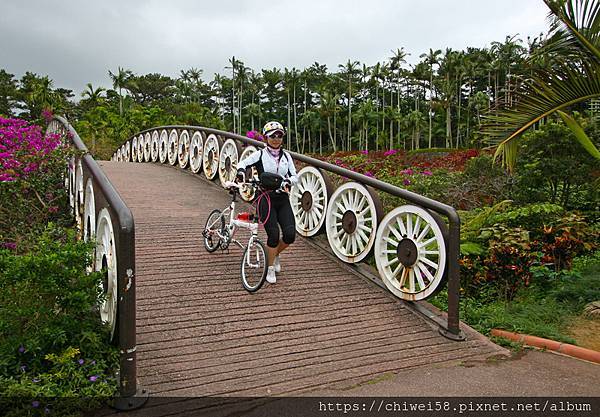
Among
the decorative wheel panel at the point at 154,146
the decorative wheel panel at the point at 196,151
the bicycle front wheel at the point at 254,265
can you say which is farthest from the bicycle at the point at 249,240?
the decorative wheel panel at the point at 154,146

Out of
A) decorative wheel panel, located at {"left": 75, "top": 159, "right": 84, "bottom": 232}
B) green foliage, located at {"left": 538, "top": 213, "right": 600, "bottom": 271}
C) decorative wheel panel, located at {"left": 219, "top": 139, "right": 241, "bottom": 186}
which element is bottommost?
green foliage, located at {"left": 538, "top": 213, "right": 600, "bottom": 271}

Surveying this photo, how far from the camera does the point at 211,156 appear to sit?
10.6 metres

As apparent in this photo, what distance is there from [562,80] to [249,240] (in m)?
3.82

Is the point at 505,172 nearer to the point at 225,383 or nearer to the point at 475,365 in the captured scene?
the point at 475,365

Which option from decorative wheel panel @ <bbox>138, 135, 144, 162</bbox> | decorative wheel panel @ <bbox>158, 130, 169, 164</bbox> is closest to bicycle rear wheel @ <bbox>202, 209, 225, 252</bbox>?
decorative wheel panel @ <bbox>158, 130, 169, 164</bbox>

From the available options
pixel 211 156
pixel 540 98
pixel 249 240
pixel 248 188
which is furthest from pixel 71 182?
pixel 540 98

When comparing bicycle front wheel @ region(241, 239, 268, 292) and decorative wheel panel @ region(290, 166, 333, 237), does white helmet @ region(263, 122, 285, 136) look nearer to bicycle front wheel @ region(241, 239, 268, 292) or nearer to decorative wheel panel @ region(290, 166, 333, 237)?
bicycle front wheel @ region(241, 239, 268, 292)

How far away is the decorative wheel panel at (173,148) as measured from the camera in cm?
1243

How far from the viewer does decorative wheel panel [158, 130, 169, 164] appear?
512 inches

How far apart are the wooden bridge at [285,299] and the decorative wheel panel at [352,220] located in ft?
0.05

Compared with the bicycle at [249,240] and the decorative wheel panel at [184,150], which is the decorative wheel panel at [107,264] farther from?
the decorative wheel panel at [184,150]

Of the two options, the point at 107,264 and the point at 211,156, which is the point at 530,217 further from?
the point at 211,156

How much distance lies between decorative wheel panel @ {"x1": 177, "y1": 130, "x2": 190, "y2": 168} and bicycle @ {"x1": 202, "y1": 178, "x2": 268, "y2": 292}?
5709mm

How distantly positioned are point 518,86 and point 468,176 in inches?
225
